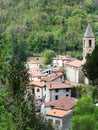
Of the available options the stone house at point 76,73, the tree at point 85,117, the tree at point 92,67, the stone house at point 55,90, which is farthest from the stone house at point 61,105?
the tree at point 85,117

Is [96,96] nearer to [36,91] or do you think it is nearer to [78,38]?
[36,91]

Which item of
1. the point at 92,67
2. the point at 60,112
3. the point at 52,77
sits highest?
the point at 92,67

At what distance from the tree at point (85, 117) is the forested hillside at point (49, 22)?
34.6 metres

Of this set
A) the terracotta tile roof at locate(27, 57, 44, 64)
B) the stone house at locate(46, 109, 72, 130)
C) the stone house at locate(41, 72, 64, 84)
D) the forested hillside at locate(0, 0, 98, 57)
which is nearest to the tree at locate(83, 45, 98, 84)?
the stone house at locate(41, 72, 64, 84)

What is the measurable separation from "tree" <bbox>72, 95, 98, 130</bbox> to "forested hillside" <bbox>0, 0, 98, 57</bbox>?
1364 inches

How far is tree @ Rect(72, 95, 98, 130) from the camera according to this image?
20172 millimetres

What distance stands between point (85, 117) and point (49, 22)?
51.3m

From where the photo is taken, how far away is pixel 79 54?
2251 inches

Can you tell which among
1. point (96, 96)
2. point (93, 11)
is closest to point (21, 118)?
point (96, 96)

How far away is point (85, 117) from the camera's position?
20.4 m

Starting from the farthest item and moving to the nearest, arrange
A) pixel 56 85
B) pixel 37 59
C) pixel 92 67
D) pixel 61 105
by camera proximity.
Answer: pixel 37 59, pixel 56 85, pixel 92 67, pixel 61 105

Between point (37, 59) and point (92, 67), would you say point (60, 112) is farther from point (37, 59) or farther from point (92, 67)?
point (37, 59)

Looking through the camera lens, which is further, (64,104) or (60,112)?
(64,104)

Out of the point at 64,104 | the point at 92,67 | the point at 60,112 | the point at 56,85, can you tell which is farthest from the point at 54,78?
the point at 60,112
